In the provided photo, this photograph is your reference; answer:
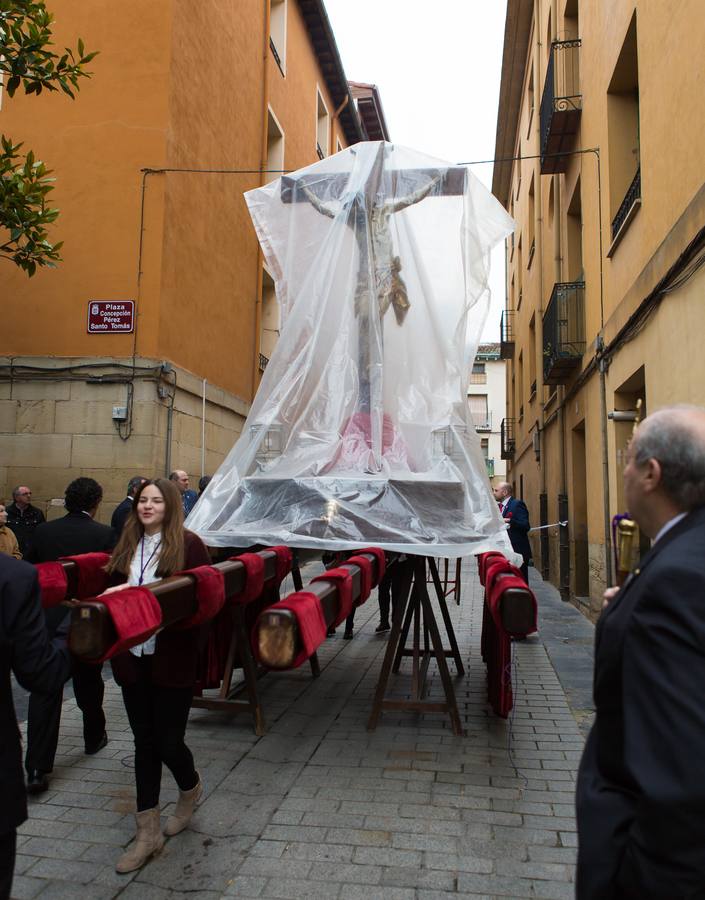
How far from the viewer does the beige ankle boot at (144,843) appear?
2748 millimetres

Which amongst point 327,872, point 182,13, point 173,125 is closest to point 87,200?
point 173,125

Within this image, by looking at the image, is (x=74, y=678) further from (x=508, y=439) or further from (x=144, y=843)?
(x=508, y=439)

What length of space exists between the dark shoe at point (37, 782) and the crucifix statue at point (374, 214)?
2774 millimetres

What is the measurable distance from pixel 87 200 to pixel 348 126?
13.4 m

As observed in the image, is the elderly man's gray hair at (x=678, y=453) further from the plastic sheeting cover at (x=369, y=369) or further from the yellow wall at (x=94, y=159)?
the yellow wall at (x=94, y=159)

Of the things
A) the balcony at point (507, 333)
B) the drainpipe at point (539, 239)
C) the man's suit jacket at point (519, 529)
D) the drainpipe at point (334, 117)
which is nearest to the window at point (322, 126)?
the drainpipe at point (334, 117)

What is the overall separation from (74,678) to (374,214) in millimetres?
3449

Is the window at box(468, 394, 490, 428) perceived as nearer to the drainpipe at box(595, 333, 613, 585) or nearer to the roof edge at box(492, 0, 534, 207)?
the roof edge at box(492, 0, 534, 207)

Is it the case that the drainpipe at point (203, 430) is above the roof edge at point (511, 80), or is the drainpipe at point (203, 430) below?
below

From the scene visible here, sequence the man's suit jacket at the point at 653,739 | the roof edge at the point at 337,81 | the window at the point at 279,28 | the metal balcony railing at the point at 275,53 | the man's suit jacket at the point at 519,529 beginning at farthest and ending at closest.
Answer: the roof edge at the point at 337,81 → the window at the point at 279,28 → the metal balcony railing at the point at 275,53 → the man's suit jacket at the point at 519,529 → the man's suit jacket at the point at 653,739

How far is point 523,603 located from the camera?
317 cm

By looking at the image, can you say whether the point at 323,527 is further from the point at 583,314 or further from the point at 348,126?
the point at 348,126

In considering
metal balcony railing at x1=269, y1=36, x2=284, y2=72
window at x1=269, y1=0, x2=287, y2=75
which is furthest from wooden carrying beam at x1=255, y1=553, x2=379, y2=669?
window at x1=269, y1=0, x2=287, y2=75

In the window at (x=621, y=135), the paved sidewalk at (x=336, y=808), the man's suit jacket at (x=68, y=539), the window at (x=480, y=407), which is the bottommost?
the paved sidewalk at (x=336, y=808)
